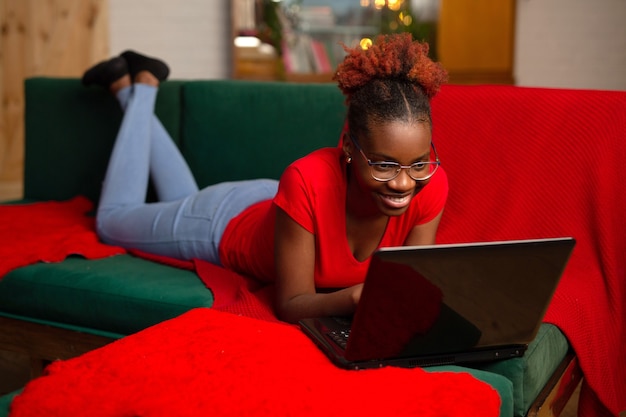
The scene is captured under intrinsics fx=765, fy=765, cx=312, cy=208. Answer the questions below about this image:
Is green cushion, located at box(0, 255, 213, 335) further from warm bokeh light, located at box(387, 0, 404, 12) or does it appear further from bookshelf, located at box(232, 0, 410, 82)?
warm bokeh light, located at box(387, 0, 404, 12)

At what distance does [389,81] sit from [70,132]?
5.76 feet

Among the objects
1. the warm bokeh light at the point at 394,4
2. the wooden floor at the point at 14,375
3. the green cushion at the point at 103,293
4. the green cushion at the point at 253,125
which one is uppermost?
the warm bokeh light at the point at 394,4

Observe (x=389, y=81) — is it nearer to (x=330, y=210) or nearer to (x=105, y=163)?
(x=330, y=210)

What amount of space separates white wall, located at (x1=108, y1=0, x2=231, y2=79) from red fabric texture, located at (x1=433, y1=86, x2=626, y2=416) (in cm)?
321

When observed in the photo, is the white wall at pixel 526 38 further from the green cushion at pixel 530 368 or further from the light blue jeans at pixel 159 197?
the green cushion at pixel 530 368

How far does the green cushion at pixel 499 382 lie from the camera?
4.07 ft

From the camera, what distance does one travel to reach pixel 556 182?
1.87 meters

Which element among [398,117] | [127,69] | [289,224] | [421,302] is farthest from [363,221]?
[127,69]

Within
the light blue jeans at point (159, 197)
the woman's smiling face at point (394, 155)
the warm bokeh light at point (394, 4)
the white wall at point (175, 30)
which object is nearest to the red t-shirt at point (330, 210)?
the woman's smiling face at point (394, 155)

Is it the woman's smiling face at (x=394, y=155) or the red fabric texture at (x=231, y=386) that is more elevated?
the woman's smiling face at (x=394, y=155)

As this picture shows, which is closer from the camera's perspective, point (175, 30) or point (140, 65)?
point (140, 65)

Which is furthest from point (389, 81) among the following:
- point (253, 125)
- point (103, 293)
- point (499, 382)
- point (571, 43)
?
point (571, 43)

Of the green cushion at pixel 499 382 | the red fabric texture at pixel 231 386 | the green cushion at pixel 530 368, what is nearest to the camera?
the red fabric texture at pixel 231 386

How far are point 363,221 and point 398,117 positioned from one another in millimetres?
284
